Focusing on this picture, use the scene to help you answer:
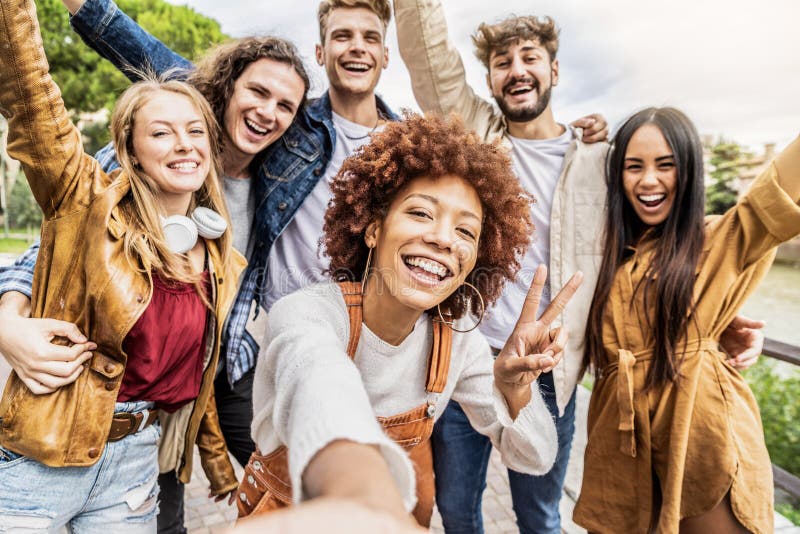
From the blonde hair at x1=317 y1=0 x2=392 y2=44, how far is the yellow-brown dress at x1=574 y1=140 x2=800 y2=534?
1.88 m

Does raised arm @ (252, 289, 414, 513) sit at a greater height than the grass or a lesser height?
greater

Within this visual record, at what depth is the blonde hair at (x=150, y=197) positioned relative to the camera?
1.85 meters

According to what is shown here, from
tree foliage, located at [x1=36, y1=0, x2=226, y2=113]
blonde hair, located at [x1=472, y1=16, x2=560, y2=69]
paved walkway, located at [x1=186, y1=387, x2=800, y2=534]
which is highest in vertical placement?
tree foliage, located at [x1=36, y1=0, x2=226, y2=113]

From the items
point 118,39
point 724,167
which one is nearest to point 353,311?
point 118,39

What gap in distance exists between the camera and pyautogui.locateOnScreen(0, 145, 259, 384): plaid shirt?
1.98m

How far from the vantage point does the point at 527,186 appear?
2.71 m

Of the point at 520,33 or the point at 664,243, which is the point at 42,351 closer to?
the point at 664,243

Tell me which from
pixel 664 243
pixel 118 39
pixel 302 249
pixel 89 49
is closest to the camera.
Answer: pixel 664 243

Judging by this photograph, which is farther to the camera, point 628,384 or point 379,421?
point 628,384

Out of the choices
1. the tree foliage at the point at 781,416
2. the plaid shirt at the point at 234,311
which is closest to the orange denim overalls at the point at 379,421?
the plaid shirt at the point at 234,311

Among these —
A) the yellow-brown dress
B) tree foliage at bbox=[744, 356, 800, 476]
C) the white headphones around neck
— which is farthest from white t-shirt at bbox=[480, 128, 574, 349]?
tree foliage at bbox=[744, 356, 800, 476]

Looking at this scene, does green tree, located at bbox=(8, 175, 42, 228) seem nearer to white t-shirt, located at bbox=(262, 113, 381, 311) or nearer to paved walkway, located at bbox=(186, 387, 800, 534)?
paved walkway, located at bbox=(186, 387, 800, 534)

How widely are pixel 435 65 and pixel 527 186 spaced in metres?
0.83

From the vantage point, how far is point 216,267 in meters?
2.12
